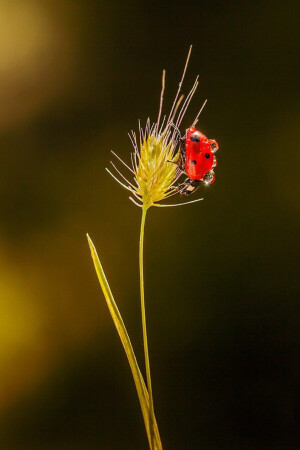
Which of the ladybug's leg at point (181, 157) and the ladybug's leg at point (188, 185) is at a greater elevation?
the ladybug's leg at point (181, 157)

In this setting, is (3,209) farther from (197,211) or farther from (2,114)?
(197,211)

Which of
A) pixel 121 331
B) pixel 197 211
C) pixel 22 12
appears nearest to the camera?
pixel 121 331

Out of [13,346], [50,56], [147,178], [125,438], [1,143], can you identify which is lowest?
[125,438]

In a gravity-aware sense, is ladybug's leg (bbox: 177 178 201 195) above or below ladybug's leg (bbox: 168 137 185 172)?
below

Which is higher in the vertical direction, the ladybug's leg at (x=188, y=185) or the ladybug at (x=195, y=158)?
the ladybug at (x=195, y=158)

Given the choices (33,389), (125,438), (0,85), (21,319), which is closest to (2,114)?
(0,85)

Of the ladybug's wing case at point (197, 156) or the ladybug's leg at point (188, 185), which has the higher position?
the ladybug's wing case at point (197, 156)

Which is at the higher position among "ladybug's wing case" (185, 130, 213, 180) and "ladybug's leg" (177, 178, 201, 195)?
"ladybug's wing case" (185, 130, 213, 180)

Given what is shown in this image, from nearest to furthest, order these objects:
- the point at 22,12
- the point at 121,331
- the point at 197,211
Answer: the point at 121,331, the point at 22,12, the point at 197,211
